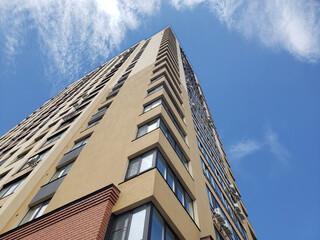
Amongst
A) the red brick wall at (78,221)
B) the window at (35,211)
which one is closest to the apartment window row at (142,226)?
the red brick wall at (78,221)

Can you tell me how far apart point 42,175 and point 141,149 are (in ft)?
24.9

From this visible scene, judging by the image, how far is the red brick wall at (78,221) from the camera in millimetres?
7534

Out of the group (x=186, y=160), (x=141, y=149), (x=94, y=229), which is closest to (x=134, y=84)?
(x=186, y=160)

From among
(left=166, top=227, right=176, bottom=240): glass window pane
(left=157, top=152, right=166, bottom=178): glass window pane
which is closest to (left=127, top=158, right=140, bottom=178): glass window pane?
(left=157, top=152, right=166, bottom=178): glass window pane

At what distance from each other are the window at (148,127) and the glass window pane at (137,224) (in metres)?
5.18

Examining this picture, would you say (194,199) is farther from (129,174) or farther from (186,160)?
(129,174)

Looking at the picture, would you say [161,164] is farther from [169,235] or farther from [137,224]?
[137,224]

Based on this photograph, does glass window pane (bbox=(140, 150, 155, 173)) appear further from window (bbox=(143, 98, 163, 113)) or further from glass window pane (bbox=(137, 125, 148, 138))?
window (bbox=(143, 98, 163, 113))

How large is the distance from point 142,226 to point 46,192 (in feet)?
25.1

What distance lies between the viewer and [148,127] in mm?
13320

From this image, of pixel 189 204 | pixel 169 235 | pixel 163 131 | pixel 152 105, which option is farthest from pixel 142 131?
pixel 169 235

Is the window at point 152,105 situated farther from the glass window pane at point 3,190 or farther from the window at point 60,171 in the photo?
the glass window pane at point 3,190

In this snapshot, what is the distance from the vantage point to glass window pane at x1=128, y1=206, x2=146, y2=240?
727 centimetres

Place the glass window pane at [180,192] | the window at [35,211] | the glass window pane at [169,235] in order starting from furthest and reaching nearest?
the window at [35,211], the glass window pane at [180,192], the glass window pane at [169,235]
